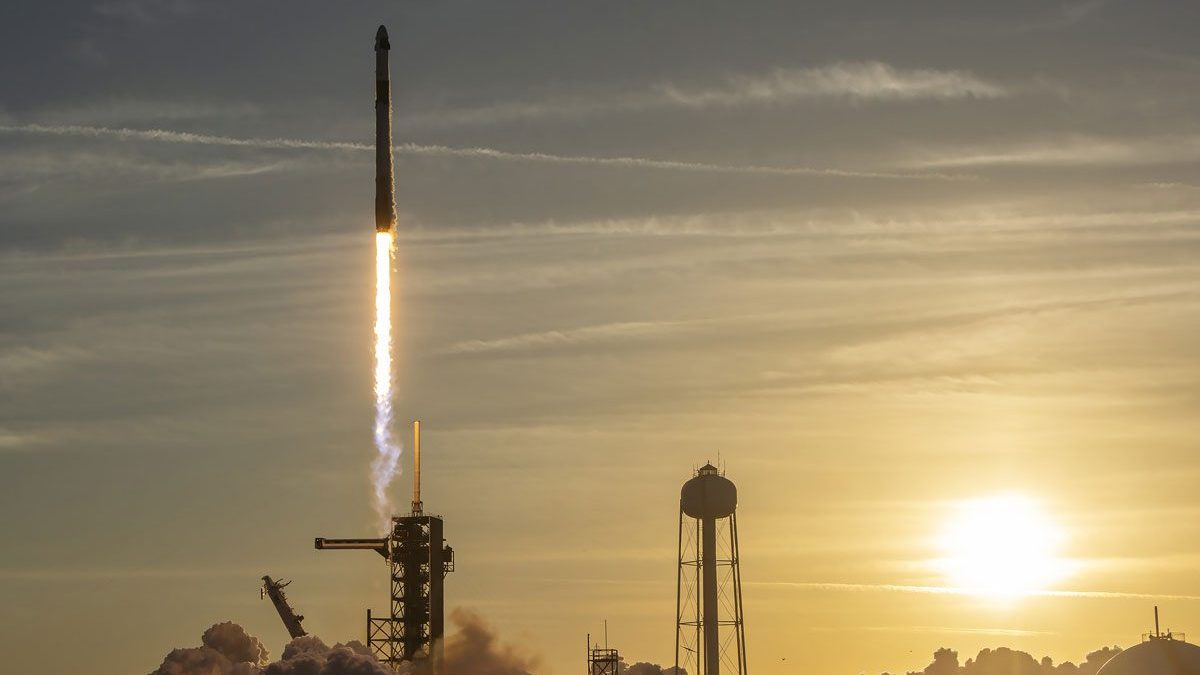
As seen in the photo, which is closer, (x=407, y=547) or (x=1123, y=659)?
(x=1123, y=659)

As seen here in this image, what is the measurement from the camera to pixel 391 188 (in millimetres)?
172750

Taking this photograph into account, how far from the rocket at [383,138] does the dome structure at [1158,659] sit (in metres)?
67.9

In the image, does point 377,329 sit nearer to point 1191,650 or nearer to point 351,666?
point 351,666

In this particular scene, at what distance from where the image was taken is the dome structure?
598ft

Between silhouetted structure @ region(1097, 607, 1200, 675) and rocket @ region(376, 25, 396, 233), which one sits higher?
rocket @ region(376, 25, 396, 233)

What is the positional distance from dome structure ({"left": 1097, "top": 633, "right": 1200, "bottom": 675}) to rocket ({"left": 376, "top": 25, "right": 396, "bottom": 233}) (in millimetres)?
67912

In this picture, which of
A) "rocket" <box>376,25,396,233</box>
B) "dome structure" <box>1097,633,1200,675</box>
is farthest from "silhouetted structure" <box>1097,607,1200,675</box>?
"rocket" <box>376,25,396,233</box>

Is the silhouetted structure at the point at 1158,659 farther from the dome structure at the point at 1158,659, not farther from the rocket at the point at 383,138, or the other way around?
the rocket at the point at 383,138

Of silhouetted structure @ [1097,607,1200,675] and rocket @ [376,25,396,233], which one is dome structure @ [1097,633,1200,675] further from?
rocket @ [376,25,396,233]

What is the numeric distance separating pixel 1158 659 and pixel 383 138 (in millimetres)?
73281

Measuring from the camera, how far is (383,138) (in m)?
171

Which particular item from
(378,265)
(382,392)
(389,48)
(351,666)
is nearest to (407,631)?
(351,666)

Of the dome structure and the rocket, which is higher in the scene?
the rocket

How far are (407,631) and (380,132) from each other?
48692mm
